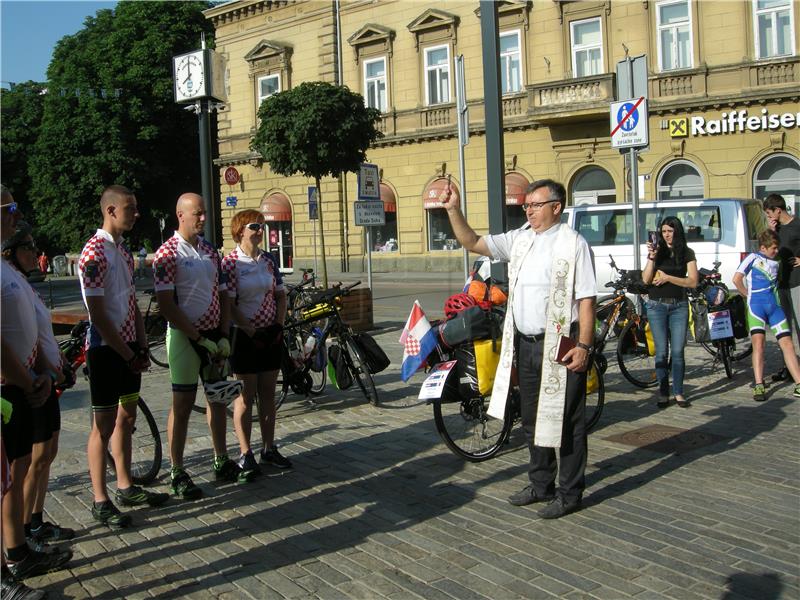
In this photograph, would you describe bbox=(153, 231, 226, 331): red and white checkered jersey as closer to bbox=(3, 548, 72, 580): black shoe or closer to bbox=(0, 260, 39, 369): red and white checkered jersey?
bbox=(0, 260, 39, 369): red and white checkered jersey

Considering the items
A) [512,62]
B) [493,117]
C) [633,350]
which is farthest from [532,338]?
[512,62]

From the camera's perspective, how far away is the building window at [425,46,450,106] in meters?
31.1

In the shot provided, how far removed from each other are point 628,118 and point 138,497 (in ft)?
23.1

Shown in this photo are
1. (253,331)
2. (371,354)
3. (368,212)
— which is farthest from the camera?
(368,212)

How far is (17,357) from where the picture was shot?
3.80 meters

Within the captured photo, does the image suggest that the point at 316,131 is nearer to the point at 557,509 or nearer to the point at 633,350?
the point at 633,350

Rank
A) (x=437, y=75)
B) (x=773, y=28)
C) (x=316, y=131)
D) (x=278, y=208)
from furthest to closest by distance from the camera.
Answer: (x=278, y=208)
(x=437, y=75)
(x=773, y=28)
(x=316, y=131)

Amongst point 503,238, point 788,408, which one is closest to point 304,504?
point 503,238

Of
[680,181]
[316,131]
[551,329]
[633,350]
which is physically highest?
[316,131]

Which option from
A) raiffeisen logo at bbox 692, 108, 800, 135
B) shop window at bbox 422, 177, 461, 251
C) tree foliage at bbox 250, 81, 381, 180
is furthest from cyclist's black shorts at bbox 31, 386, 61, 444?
shop window at bbox 422, 177, 461, 251

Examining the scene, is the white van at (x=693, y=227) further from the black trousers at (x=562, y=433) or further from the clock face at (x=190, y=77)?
the black trousers at (x=562, y=433)

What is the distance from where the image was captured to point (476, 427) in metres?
6.19

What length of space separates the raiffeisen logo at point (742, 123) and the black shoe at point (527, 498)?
22.1 meters

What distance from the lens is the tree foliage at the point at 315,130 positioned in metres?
18.5
